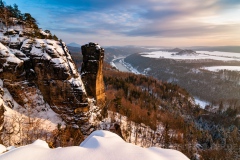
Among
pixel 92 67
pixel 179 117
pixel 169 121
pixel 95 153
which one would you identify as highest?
pixel 92 67

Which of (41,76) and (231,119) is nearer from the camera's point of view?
(41,76)

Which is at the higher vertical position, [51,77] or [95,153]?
[51,77]

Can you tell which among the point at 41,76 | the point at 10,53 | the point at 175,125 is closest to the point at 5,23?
the point at 10,53

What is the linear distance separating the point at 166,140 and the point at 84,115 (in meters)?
26.2

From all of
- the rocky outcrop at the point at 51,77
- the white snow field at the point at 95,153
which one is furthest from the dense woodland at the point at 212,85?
the white snow field at the point at 95,153

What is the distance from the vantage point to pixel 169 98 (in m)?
98.2

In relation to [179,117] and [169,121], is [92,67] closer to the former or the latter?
[169,121]

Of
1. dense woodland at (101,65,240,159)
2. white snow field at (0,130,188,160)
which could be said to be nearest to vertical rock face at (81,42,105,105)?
dense woodland at (101,65,240,159)

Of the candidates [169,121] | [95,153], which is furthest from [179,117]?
[95,153]

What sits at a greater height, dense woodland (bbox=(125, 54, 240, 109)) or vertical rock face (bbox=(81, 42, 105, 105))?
vertical rock face (bbox=(81, 42, 105, 105))

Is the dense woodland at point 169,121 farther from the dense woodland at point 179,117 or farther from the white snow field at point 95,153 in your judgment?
the white snow field at point 95,153

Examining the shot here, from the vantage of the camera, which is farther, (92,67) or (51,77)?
(92,67)

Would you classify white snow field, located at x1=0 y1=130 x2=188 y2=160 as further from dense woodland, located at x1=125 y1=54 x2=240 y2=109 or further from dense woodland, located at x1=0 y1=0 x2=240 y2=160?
dense woodland, located at x1=125 y1=54 x2=240 y2=109

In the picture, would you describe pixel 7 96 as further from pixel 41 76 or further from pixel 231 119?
pixel 231 119
